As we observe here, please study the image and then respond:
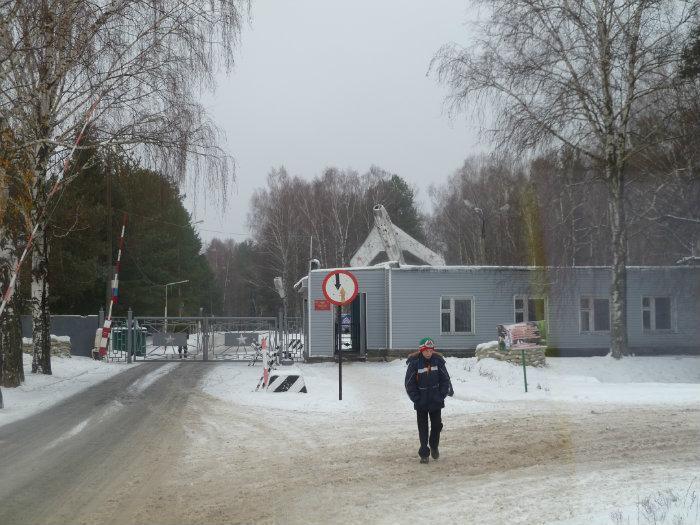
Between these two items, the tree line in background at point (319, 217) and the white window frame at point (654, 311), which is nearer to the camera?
the white window frame at point (654, 311)

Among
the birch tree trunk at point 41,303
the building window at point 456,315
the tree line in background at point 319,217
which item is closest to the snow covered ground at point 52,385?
the birch tree trunk at point 41,303

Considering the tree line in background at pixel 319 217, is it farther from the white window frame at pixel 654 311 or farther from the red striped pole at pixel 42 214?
the red striped pole at pixel 42 214

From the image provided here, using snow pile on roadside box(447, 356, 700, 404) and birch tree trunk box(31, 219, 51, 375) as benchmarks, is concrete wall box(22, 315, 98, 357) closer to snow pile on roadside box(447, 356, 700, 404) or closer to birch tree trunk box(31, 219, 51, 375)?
birch tree trunk box(31, 219, 51, 375)

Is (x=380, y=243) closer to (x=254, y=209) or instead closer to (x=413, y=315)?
(x=413, y=315)

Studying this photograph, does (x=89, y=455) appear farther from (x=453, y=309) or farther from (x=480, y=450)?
(x=453, y=309)

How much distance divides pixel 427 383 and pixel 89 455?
14.7 feet

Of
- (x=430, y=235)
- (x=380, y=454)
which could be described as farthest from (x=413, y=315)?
(x=430, y=235)

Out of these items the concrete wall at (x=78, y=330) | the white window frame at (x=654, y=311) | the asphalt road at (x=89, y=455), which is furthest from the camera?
the concrete wall at (x=78, y=330)

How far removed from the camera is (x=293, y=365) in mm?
24516

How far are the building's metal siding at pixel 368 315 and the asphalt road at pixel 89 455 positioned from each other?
28.0ft

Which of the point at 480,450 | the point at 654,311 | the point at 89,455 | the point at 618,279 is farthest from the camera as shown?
the point at 654,311

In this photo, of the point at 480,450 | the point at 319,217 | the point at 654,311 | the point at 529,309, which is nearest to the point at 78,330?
the point at 529,309

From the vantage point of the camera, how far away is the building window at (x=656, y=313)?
26703 millimetres

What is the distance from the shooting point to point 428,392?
951 centimetres
